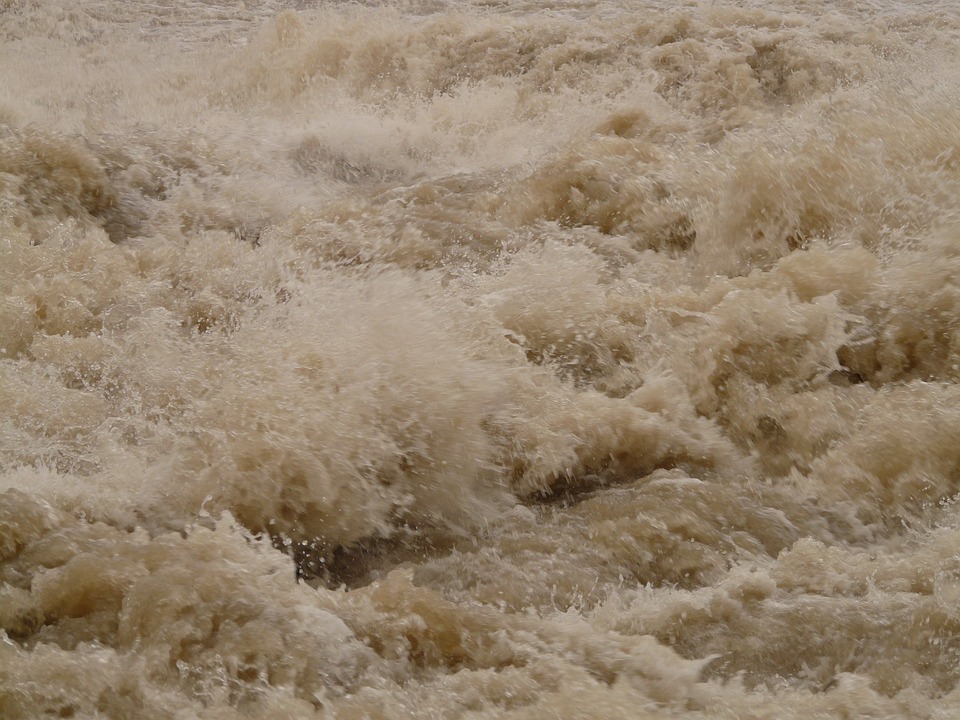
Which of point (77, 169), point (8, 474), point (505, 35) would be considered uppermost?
point (505, 35)

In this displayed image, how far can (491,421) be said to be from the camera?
286cm

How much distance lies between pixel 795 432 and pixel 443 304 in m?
1.36

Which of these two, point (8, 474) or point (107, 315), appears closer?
point (8, 474)

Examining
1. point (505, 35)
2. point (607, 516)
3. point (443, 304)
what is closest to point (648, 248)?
point (443, 304)

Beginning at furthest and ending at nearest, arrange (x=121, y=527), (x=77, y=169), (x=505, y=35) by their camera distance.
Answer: (x=505, y=35) < (x=77, y=169) < (x=121, y=527)

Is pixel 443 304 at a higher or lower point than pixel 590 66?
lower

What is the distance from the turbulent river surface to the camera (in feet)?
6.25

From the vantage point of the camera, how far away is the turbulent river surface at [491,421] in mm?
1906

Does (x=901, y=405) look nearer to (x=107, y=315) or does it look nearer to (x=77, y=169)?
(x=107, y=315)

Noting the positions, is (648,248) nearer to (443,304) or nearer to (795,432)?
(443,304)

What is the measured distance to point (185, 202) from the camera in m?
4.89

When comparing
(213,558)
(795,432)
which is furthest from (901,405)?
(213,558)

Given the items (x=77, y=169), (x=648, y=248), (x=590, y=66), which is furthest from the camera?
(x=590, y=66)

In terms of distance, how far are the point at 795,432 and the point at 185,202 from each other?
346 centimetres
